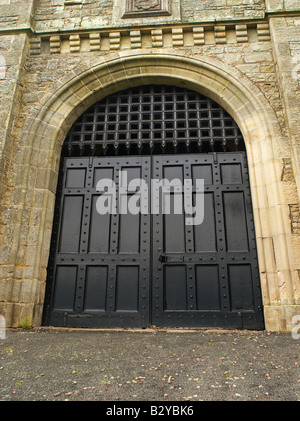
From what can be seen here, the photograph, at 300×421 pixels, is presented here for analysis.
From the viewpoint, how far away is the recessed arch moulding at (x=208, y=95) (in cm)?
351

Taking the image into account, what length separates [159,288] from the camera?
392 cm

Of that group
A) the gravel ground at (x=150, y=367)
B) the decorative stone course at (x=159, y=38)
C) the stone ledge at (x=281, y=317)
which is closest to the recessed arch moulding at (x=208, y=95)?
the stone ledge at (x=281, y=317)

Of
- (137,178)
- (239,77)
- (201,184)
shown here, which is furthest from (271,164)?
(137,178)

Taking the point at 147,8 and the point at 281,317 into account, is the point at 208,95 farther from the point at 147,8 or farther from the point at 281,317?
the point at 281,317

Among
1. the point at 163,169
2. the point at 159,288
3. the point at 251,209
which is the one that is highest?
the point at 163,169

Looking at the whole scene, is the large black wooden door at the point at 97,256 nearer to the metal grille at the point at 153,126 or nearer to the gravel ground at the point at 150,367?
the metal grille at the point at 153,126

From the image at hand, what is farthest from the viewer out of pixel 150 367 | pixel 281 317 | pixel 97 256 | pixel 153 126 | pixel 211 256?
pixel 153 126

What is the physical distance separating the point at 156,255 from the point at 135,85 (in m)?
3.05

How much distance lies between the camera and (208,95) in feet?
15.4

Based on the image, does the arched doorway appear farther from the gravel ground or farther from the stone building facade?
the gravel ground

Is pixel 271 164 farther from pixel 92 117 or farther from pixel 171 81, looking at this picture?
pixel 92 117

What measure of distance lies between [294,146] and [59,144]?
3.62 metres

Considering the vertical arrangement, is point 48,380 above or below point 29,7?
below

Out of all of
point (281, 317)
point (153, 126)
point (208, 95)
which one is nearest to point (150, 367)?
point (281, 317)
